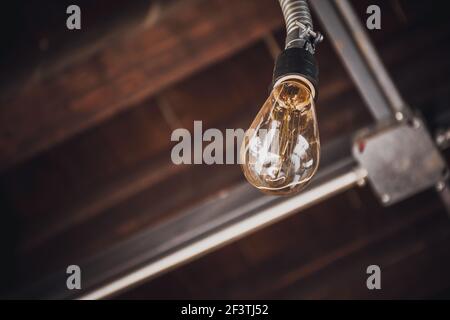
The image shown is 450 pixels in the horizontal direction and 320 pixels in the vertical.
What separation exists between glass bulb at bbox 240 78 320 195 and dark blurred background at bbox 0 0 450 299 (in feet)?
2.54

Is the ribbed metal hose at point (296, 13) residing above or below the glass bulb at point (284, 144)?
above

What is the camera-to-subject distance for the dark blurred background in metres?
1.73

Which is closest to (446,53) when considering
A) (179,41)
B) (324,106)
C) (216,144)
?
(324,106)

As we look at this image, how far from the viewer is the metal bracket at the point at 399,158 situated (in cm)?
155

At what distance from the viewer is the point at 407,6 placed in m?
2.30

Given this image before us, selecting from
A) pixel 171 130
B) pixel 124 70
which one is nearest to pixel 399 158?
pixel 124 70

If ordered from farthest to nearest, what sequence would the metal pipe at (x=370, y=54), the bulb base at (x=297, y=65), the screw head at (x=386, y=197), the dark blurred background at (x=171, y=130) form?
the dark blurred background at (x=171, y=130) → the screw head at (x=386, y=197) → the metal pipe at (x=370, y=54) → the bulb base at (x=297, y=65)

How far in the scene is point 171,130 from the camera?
92.8 inches

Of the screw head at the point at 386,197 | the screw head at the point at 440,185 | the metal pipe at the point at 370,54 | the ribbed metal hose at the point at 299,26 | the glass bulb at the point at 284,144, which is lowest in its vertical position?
the glass bulb at the point at 284,144

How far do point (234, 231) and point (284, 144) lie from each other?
75 centimetres

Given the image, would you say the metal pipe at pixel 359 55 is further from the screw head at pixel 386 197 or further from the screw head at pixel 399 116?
the screw head at pixel 386 197

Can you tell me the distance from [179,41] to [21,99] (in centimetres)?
60

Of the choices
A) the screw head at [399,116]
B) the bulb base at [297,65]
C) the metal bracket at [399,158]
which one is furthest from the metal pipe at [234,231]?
the bulb base at [297,65]

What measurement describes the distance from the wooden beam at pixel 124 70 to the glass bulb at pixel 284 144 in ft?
2.71
